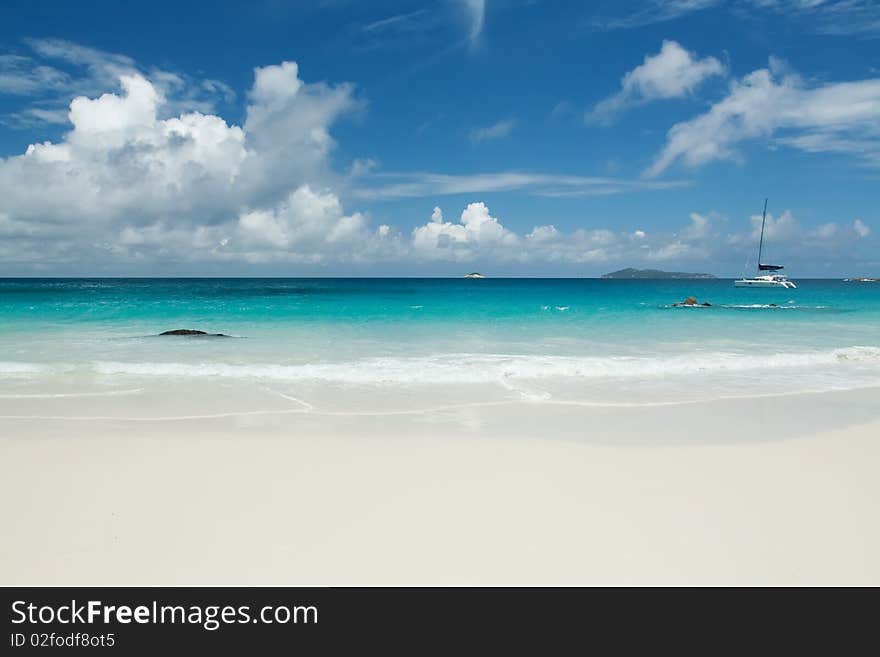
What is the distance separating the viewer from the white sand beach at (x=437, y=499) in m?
4.25

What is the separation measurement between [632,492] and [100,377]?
12.4 meters

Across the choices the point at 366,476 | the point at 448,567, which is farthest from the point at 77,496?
the point at 448,567

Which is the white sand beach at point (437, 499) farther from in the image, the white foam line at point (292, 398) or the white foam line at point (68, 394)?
the white foam line at point (68, 394)

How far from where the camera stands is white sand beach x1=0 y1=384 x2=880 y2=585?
4.25 meters

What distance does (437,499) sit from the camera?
18.1 feet

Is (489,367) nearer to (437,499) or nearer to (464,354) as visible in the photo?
(464,354)
